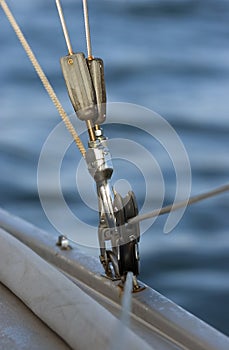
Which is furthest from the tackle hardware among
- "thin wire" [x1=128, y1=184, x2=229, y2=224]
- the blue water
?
the blue water

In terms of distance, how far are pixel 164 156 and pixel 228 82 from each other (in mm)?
710

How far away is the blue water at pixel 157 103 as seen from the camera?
245 cm

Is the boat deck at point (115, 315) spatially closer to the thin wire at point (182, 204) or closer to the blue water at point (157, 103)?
the thin wire at point (182, 204)

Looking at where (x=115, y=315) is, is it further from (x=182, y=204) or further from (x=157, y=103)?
(x=157, y=103)

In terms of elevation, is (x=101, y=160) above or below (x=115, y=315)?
above

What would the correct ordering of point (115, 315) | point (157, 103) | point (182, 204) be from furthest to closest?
point (157, 103)
point (115, 315)
point (182, 204)

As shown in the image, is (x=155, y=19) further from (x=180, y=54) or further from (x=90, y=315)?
(x=90, y=315)

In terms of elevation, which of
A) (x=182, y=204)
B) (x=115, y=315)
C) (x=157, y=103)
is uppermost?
(x=157, y=103)

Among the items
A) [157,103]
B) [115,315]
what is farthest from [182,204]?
[157,103]

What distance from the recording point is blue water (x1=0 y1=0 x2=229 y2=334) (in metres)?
2.45

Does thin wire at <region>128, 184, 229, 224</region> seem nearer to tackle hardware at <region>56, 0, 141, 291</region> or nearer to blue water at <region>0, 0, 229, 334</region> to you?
tackle hardware at <region>56, 0, 141, 291</region>

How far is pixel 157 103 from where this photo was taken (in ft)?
11.2

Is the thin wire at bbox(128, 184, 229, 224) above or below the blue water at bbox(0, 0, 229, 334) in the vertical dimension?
below

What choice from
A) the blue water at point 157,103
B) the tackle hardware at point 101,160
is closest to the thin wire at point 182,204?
the tackle hardware at point 101,160
